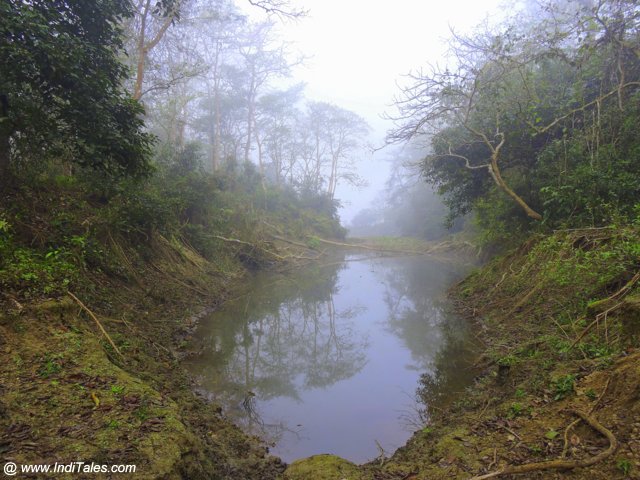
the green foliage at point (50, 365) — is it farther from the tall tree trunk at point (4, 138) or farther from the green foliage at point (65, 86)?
the tall tree trunk at point (4, 138)

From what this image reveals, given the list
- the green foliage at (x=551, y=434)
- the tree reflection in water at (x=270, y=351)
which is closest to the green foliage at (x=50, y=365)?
the tree reflection in water at (x=270, y=351)

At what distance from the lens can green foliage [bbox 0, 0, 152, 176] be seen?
4.74 meters

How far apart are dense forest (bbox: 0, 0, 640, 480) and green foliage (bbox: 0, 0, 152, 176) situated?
0.10ft

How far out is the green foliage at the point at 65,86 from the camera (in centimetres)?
474

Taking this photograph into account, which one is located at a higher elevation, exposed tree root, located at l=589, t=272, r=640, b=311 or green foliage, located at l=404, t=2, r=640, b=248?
green foliage, located at l=404, t=2, r=640, b=248

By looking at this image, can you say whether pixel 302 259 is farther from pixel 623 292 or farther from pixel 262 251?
pixel 623 292

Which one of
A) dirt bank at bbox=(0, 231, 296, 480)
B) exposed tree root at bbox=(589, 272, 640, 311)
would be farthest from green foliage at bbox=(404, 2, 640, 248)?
dirt bank at bbox=(0, 231, 296, 480)

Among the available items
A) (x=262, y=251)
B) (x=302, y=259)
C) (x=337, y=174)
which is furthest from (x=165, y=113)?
(x=337, y=174)

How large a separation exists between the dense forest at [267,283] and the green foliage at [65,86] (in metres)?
0.03

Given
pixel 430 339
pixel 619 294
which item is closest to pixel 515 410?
pixel 619 294

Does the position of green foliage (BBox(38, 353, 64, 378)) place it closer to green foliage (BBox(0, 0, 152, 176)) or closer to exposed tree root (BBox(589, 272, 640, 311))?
green foliage (BBox(0, 0, 152, 176))

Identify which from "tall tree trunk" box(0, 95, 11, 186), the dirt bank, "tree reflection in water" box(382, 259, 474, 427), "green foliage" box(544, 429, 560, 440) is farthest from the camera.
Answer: "tree reflection in water" box(382, 259, 474, 427)

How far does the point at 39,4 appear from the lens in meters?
5.35

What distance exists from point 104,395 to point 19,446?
2.77 feet
